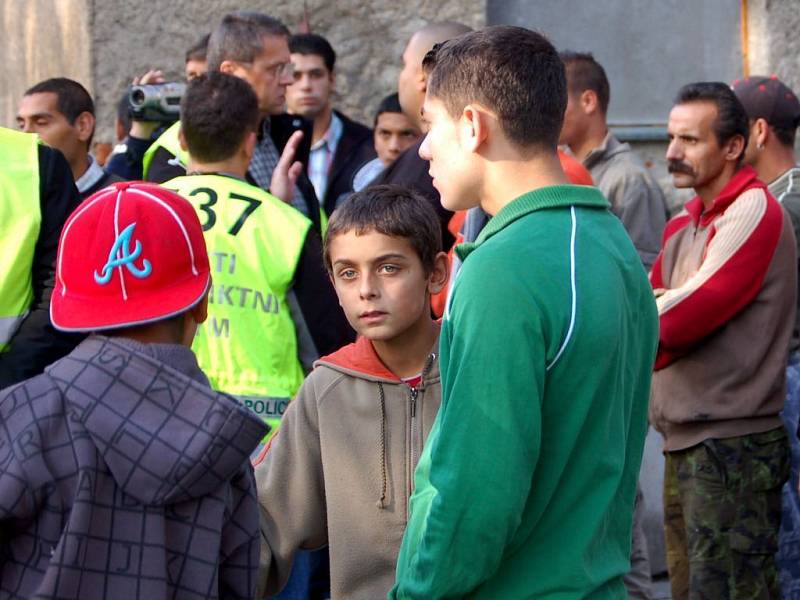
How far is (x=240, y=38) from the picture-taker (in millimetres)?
5609

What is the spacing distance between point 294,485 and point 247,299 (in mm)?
1175

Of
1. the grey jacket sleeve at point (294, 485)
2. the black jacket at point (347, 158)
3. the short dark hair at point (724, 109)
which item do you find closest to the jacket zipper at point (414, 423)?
the grey jacket sleeve at point (294, 485)

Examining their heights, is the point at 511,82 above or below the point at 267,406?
above

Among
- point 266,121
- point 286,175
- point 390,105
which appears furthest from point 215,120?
point 390,105

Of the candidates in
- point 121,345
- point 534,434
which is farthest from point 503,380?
point 121,345

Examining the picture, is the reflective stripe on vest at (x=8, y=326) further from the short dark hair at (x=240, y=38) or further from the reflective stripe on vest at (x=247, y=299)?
the short dark hair at (x=240, y=38)

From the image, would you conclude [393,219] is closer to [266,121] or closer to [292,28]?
[266,121]

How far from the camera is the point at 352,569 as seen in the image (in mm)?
3363

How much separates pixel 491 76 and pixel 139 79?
4523mm

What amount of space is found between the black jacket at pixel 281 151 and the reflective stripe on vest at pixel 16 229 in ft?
4.15

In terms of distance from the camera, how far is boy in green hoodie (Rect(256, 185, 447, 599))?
3.36 metres

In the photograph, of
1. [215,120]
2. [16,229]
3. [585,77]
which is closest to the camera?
[16,229]

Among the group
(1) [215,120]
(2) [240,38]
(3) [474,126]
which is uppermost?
(3) [474,126]

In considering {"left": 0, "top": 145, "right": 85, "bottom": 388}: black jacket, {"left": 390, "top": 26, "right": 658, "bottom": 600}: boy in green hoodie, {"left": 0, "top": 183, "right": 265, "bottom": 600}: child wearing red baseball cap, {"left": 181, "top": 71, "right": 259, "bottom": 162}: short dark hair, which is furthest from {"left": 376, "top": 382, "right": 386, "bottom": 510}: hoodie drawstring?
{"left": 181, "top": 71, "right": 259, "bottom": 162}: short dark hair
